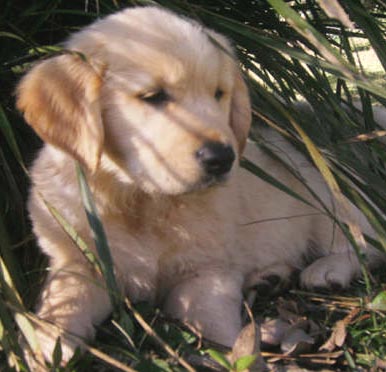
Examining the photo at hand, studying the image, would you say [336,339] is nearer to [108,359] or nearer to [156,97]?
[108,359]

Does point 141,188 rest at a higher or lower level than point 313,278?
higher

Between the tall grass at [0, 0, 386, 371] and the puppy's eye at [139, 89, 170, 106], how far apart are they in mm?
401

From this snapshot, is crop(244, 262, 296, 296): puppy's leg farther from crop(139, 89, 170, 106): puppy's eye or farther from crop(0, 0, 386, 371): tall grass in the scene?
crop(139, 89, 170, 106): puppy's eye

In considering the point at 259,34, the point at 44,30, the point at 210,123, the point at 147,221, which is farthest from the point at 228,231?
the point at 44,30

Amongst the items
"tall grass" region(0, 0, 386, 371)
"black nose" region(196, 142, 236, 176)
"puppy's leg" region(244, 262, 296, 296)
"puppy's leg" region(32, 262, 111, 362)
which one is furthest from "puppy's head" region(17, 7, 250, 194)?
"puppy's leg" region(244, 262, 296, 296)

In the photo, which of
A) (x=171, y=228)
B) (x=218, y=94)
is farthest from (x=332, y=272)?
(x=218, y=94)

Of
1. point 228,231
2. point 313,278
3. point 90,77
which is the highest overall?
point 90,77

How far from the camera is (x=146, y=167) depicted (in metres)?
1.99

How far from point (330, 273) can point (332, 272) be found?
0.05 ft

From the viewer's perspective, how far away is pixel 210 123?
79.0 inches

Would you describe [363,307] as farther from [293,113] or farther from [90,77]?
[90,77]

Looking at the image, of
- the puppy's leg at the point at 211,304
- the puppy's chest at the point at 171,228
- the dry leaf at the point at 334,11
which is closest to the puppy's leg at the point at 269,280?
the puppy's leg at the point at 211,304

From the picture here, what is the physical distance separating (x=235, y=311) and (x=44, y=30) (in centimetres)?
150

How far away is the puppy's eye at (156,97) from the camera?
2020 millimetres
